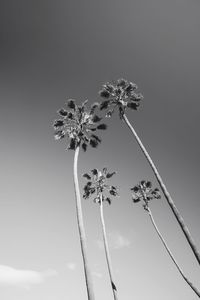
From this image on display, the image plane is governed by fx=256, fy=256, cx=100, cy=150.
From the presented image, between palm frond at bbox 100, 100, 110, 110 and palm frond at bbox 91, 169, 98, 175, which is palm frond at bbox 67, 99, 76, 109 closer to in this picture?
palm frond at bbox 100, 100, 110, 110

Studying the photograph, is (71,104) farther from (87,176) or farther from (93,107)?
(87,176)

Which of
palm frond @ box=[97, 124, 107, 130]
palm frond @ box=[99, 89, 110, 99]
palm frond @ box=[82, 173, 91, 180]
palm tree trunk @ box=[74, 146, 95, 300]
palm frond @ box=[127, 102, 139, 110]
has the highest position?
palm frond @ box=[99, 89, 110, 99]

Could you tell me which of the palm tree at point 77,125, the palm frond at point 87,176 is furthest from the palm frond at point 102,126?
the palm frond at point 87,176

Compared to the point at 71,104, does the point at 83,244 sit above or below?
below

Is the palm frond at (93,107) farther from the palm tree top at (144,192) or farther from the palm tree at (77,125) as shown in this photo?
the palm tree top at (144,192)

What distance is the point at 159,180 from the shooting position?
1916 cm

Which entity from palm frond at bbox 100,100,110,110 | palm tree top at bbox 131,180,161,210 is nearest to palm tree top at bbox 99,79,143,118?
palm frond at bbox 100,100,110,110

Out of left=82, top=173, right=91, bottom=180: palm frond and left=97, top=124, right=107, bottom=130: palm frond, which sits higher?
left=82, top=173, right=91, bottom=180: palm frond

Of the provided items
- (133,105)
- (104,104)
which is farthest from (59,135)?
(133,105)

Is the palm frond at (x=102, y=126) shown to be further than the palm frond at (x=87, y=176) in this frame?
No

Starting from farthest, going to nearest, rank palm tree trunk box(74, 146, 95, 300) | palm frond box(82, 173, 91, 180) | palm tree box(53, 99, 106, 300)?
palm frond box(82, 173, 91, 180)
palm tree box(53, 99, 106, 300)
palm tree trunk box(74, 146, 95, 300)

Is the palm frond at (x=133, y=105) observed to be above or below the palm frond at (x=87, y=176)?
below

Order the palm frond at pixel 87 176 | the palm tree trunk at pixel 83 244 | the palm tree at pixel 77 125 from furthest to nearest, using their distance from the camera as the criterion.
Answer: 1. the palm frond at pixel 87 176
2. the palm tree at pixel 77 125
3. the palm tree trunk at pixel 83 244

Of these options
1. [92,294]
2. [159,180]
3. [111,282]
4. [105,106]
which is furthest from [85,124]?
[111,282]
